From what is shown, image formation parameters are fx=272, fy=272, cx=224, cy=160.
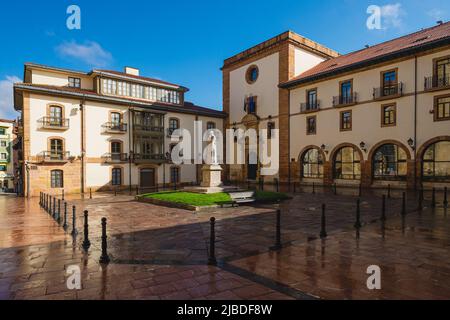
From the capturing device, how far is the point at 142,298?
4.14m

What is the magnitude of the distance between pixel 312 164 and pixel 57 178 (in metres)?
24.0

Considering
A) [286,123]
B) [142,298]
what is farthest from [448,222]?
[286,123]

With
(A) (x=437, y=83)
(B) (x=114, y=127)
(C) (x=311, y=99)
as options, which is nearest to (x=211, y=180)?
(B) (x=114, y=127)

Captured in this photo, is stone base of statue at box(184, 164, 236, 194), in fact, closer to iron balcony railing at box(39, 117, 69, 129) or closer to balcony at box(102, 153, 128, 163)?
balcony at box(102, 153, 128, 163)

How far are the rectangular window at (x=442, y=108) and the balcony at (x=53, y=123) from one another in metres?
29.7

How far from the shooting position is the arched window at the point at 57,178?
77.8 feet

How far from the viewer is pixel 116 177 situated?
27.3m

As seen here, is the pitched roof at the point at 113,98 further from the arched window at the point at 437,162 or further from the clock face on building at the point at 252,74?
the arched window at the point at 437,162

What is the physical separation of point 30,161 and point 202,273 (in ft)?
76.8

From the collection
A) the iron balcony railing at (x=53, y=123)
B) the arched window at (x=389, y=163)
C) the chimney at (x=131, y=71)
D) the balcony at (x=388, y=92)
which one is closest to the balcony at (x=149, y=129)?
Answer: the iron balcony railing at (x=53, y=123)

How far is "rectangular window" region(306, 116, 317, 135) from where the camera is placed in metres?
27.4

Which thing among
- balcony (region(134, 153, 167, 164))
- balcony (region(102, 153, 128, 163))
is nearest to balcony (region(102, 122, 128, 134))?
balcony (region(102, 153, 128, 163))

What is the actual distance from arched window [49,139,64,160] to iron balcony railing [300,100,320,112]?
23137 mm
